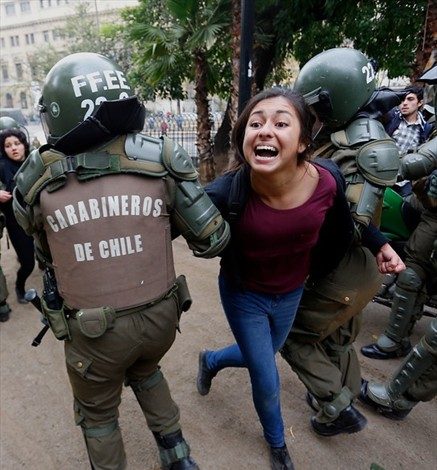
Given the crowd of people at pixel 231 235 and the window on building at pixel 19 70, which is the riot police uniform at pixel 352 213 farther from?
the window on building at pixel 19 70

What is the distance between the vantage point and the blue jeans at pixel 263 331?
1.88 meters

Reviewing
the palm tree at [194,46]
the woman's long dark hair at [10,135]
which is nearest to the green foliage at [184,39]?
the palm tree at [194,46]

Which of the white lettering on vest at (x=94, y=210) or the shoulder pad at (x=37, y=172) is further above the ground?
the shoulder pad at (x=37, y=172)

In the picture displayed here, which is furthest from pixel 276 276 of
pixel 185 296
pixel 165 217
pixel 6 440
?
pixel 6 440

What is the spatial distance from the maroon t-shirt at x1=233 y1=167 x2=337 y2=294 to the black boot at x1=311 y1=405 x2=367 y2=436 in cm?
88

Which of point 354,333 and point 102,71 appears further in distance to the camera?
point 354,333

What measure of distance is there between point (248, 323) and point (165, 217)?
620mm

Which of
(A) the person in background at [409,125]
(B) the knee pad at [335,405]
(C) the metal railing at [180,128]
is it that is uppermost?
(A) the person in background at [409,125]

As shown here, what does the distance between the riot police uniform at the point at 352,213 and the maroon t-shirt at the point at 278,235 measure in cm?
22

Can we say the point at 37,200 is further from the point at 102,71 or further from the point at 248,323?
the point at 248,323

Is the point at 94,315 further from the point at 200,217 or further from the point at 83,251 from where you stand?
the point at 200,217

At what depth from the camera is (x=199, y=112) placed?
7.05m

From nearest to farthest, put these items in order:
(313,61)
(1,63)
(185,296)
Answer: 1. (185,296)
2. (313,61)
3. (1,63)

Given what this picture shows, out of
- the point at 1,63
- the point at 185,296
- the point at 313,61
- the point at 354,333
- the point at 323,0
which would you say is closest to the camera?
the point at 185,296
